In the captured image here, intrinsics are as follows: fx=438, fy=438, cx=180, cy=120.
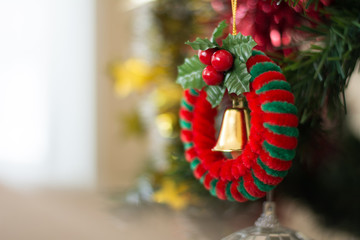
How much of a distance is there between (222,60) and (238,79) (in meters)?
0.02

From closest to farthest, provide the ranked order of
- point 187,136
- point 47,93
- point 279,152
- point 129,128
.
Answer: point 279,152 < point 187,136 < point 129,128 < point 47,93

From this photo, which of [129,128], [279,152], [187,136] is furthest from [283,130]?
[129,128]

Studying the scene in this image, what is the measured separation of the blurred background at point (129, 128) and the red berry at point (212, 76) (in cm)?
6

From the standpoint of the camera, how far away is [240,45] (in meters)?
0.35

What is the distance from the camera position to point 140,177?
2.65ft

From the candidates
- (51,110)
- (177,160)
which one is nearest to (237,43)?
(177,160)

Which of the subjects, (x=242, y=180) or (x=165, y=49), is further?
(x=165, y=49)

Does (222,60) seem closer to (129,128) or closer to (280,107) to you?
(280,107)

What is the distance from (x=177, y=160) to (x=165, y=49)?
24 centimetres

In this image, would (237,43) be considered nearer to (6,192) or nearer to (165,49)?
(165,49)

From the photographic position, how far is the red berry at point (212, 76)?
362 millimetres

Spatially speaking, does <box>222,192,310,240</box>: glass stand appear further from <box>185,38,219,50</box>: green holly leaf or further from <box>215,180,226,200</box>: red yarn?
<box>185,38,219,50</box>: green holly leaf

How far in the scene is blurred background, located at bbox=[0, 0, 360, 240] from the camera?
465 millimetres

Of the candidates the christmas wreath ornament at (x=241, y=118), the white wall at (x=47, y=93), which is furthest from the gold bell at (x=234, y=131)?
the white wall at (x=47, y=93)
